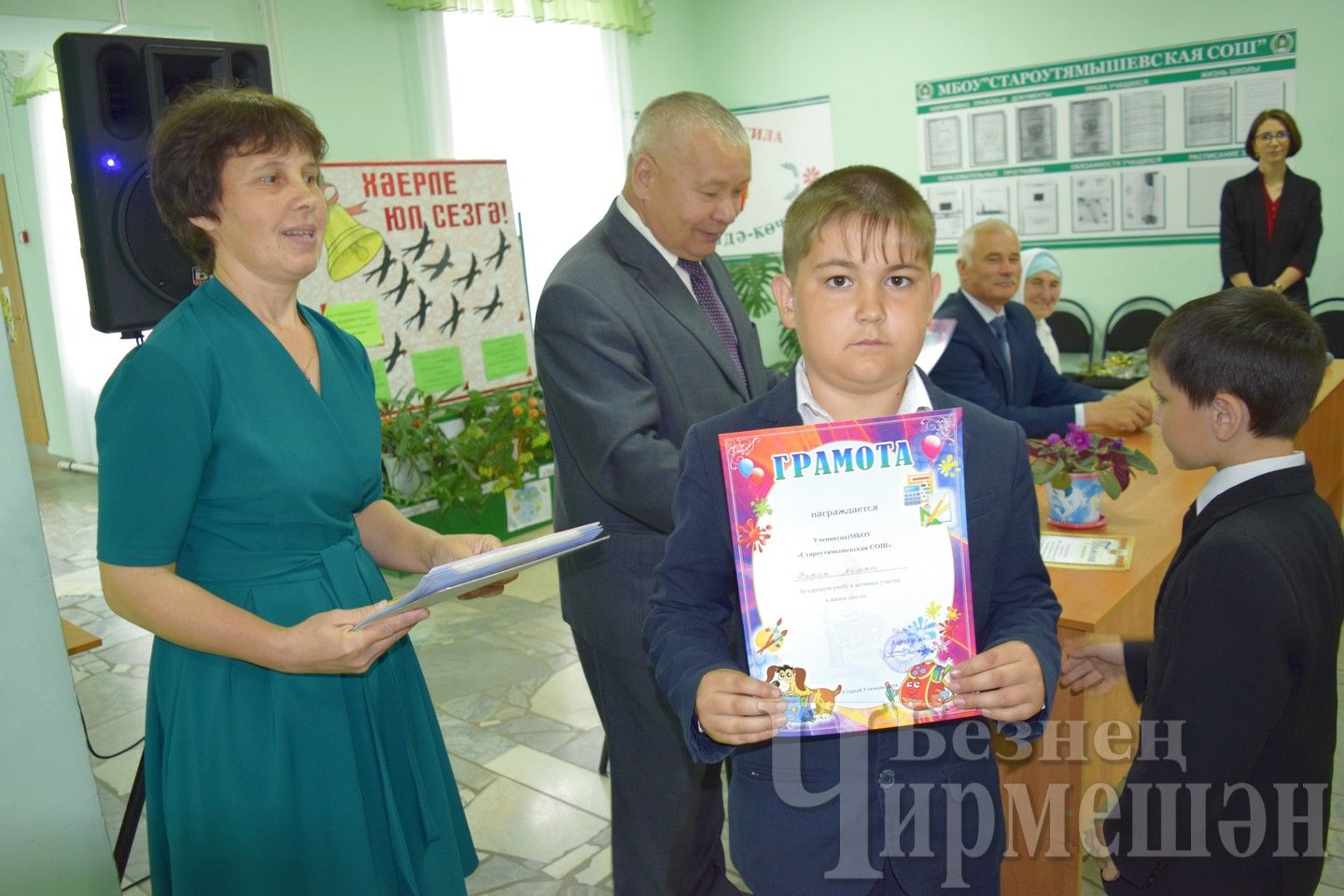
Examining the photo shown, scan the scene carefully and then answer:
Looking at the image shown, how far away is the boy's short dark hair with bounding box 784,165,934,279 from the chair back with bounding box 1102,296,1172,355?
580 centimetres

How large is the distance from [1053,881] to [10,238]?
841 centimetres

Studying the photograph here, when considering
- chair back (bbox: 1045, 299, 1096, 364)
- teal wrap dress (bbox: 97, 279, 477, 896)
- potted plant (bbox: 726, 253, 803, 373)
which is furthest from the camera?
potted plant (bbox: 726, 253, 803, 373)

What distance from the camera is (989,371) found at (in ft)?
10.6

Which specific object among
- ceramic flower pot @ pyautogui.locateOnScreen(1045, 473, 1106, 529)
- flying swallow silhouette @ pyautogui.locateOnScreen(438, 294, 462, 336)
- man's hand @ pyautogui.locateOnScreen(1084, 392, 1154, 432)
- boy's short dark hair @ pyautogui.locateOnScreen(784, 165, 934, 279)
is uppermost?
boy's short dark hair @ pyautogui.locateOnScreen(784, 165, 934, 279)

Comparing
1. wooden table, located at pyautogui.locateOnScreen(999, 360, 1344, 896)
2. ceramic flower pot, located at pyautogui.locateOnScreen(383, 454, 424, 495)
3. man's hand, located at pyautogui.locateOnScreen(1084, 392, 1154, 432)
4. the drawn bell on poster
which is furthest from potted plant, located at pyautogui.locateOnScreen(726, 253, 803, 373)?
wooden table, located at pyautogui.locateOnScreen(999, 360, 1344, 896)

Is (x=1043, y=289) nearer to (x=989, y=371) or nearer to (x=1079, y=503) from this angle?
(x=989, y=371)

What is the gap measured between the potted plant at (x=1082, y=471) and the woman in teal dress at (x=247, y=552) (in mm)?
1625

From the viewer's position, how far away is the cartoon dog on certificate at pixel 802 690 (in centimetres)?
114

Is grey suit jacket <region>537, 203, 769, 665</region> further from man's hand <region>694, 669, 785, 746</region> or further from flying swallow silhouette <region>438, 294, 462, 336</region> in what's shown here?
flying swallow silhouette <region>438, 294, 462, 336</region>

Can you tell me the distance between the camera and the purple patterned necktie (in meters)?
2.26

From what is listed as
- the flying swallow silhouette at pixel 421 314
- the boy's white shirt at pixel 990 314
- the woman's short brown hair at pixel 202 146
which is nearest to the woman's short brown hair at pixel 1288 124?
the boy's white shirt at pixel 990 314

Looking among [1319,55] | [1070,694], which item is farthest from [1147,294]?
[1070,694]

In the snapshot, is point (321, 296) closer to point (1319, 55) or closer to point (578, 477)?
point (578, 477)

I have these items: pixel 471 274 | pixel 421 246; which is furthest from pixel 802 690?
pixel 471 274
